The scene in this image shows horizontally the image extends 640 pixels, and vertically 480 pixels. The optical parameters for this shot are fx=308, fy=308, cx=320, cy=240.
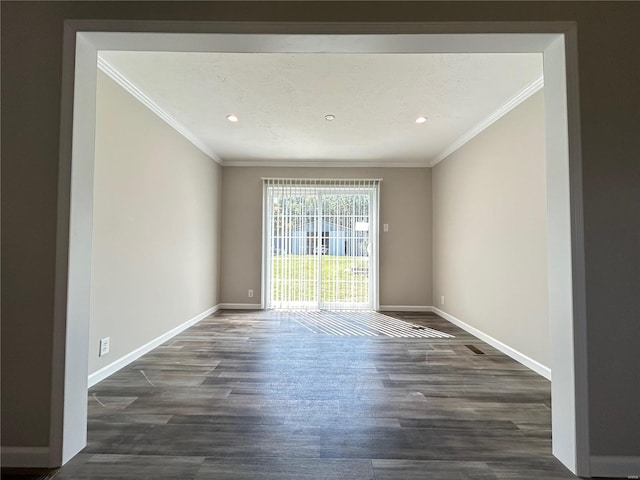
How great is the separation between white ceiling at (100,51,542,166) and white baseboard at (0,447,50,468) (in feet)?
8.09

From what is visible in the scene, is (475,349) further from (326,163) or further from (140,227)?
(140,227)

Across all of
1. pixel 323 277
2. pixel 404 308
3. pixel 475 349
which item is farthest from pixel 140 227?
pixel 404 308

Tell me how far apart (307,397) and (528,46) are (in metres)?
2.42

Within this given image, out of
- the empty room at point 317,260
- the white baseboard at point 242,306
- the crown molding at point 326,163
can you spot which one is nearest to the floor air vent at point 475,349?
the empty room at point 317,260

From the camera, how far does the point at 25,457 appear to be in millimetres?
1429

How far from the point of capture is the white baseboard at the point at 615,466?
139 cm

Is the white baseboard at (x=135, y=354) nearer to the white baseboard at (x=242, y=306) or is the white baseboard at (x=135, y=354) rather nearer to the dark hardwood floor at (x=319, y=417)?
the dark hardwood floor at (x=319, y=417)

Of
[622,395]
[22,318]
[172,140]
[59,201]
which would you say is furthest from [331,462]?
[172,140]

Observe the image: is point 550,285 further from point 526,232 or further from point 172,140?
point 172,140

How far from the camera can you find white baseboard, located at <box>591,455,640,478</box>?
4.57 feet

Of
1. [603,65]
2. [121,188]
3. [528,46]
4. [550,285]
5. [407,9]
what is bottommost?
[550,285]

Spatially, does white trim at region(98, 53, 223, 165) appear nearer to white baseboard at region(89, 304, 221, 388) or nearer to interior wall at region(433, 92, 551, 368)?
white baseboard at region(89, 304, 221, 388)

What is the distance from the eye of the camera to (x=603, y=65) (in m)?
1.44

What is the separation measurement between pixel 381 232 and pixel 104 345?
3978 mm
